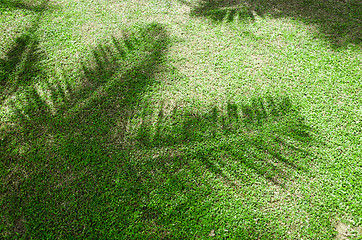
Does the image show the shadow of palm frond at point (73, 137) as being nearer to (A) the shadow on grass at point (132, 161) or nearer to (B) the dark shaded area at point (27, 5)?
(A) the shadow on grass at point (132, 161)

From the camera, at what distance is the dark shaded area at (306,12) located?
5512 mm

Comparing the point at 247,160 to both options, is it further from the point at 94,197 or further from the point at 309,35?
the point at 309,35

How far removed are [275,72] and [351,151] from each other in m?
1.85

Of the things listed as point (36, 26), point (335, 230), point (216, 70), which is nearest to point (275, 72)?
point (216, 70)

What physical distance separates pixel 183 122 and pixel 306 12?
13.8 ft

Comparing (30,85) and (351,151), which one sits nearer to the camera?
(351,151)

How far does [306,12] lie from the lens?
19.5ft

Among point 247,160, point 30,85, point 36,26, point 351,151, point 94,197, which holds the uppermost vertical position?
point 36,26

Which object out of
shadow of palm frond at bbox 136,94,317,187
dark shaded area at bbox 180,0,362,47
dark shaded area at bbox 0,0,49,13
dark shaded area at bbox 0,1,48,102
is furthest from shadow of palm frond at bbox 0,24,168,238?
dark shaded area at bbox 0,0,49,13

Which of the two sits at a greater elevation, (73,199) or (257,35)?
(257,35)

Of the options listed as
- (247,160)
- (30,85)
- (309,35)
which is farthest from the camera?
(309,35)

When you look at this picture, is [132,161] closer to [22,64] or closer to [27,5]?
[22,64]

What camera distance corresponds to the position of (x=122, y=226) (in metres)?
3.23

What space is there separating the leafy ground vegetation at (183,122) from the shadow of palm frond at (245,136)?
0.06ft
